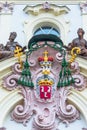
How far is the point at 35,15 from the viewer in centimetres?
1525

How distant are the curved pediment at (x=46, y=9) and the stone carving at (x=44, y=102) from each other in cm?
302

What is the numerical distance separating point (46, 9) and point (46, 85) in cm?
399

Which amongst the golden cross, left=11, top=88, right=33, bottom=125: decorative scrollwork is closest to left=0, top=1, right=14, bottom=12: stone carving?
the golden cross

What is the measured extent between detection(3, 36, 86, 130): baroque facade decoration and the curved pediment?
2.64 m

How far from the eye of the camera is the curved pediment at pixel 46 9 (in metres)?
15.2

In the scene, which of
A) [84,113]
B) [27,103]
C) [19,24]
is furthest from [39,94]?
[19,24]

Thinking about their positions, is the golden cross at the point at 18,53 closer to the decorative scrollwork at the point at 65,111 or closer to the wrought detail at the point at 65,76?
the wrought detail at the point at 65,76

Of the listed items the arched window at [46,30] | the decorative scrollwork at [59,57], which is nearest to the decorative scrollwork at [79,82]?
the decorative scrollwork at [59,57]

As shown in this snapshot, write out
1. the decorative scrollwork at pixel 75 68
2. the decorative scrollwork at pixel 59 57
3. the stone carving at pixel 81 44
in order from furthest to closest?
the stone carving at pixel 81 44 → the decorative scrollwork at pixel 59 57 → the decorative scrollwork at pixel 75 68

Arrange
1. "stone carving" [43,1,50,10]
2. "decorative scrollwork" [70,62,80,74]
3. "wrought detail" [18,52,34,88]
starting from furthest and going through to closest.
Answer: "stone carving" [43,1,50,10], "decorative scrollwork" [70,62,80,74], "wrought detail" [18,52,34,88]

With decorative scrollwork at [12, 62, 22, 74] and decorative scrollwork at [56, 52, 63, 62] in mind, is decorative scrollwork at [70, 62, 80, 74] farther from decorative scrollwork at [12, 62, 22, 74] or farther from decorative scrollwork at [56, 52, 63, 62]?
decorative scrollwork at [12, 62, 22, 74]

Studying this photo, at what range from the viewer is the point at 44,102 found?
11875mm

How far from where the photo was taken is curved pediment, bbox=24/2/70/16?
1520cm

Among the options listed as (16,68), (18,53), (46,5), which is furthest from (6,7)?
(16,68)
